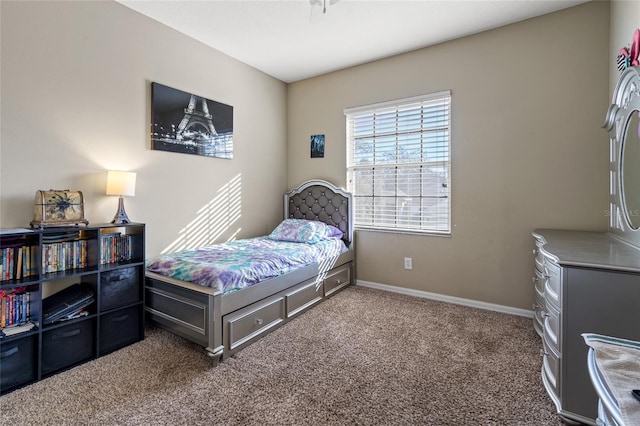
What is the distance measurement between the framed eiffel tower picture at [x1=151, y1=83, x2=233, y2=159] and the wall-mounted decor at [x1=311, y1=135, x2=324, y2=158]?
1136 mm

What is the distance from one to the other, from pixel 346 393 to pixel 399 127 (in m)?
2.85

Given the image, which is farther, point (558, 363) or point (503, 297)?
point (503, 297)

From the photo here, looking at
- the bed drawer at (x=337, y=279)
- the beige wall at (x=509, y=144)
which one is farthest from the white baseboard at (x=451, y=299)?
the bed drawer at (x=337, y=279)

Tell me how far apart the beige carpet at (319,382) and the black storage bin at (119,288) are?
1.19 ft

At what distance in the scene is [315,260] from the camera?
3102mm

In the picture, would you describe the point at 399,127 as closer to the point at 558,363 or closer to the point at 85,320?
the point at 558,363

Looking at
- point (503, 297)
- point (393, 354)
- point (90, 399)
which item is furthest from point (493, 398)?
point (90, 399)

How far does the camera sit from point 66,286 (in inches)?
90.7

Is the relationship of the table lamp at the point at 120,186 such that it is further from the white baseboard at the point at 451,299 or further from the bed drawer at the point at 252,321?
the white baseboard at the point at 451,299

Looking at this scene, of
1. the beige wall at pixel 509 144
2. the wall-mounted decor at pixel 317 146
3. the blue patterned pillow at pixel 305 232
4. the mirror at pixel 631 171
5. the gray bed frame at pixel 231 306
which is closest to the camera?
the mirror at pixel 631 171

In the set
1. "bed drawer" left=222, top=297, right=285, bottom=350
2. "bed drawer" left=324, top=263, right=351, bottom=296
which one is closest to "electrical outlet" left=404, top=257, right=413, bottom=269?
"bed drawer" left=324, top=263, right=351, bottom=296

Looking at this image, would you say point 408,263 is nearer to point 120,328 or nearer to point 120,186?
point 120,328

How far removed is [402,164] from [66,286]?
336 cm

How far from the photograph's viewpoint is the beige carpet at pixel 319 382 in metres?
1.59
